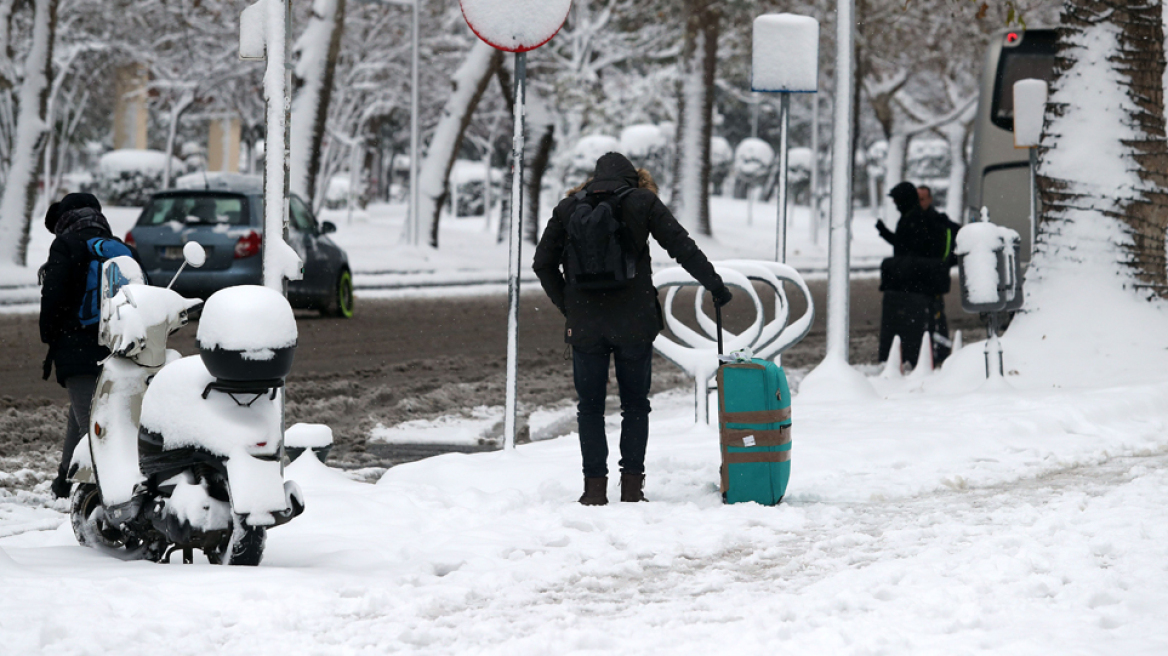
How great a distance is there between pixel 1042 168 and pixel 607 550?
745cm

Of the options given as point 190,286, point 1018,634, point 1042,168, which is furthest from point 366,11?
point 1018,634

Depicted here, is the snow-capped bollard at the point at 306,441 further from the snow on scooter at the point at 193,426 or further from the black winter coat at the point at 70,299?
the snow on scooter at the point at 193,426

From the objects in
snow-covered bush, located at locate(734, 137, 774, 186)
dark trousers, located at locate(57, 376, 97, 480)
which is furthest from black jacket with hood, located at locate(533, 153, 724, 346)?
snow-covered bush, located at locate(734, 137, 774, 186)

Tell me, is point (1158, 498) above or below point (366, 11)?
below

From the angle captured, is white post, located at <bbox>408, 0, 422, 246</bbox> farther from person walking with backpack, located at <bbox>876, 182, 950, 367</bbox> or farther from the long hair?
the long hair

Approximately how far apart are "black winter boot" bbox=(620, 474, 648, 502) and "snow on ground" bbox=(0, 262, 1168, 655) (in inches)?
5.3

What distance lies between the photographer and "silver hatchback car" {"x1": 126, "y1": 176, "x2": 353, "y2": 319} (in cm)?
1608

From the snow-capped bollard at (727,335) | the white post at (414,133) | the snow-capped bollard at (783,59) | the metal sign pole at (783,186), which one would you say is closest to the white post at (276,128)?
the snow-capped bollard at (727,335)

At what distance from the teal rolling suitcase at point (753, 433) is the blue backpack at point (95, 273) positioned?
267cm

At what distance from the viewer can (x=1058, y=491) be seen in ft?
22.2

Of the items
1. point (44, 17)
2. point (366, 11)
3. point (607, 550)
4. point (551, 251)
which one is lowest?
point (607, 550)

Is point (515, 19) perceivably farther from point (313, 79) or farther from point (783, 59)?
point (313, 79)

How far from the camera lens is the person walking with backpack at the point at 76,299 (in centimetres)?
639

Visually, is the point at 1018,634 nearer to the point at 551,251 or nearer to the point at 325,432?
the point at 551,251
